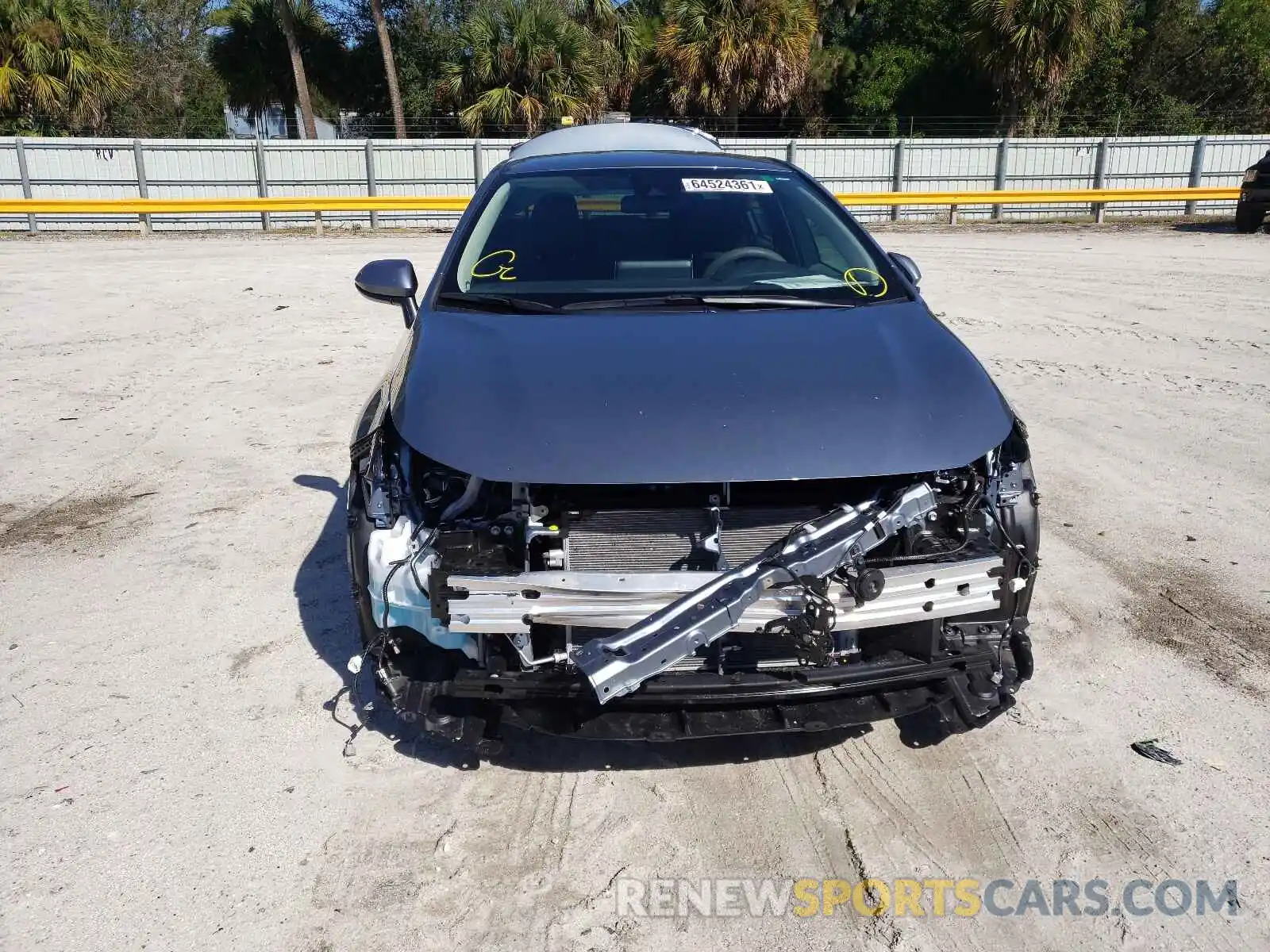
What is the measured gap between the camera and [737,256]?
12.6 feet

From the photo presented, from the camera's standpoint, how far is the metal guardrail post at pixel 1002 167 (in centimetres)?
2203

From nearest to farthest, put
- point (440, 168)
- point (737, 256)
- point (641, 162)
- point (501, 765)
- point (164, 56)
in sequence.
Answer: point (501, 765) < point (737, 256) < point (641, 162) < point (440, 168) < point (164, 56)

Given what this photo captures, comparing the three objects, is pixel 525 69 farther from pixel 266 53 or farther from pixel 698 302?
pixel 698 302

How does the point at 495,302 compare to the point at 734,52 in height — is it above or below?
below

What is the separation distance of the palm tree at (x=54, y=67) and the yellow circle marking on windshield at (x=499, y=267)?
23.8 m

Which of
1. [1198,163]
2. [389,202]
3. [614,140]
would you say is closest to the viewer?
[614,140]

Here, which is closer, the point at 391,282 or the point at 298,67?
→ the point at 391,282

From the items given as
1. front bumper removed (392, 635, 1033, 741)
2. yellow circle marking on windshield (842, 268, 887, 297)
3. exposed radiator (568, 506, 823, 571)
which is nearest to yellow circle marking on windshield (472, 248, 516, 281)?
yellow circle marking on windshield (842, 268, 887, 297)

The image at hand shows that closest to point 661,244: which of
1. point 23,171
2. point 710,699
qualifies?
point 710,699

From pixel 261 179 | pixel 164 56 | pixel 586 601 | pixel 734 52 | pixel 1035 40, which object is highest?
pixel 164 56

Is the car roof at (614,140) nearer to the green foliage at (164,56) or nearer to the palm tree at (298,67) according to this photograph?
the palm tree at (298,67)

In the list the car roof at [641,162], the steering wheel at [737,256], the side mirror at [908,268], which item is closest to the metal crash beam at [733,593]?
the steering wheel at [737,256]

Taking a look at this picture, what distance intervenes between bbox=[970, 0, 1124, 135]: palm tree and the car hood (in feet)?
78.1

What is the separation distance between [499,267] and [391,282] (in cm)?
50
